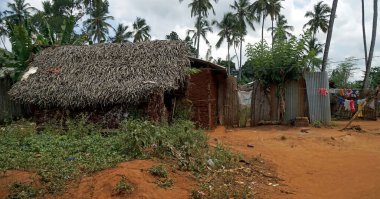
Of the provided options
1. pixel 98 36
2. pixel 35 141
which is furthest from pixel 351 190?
pixel 98 36

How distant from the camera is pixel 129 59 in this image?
11992 mm

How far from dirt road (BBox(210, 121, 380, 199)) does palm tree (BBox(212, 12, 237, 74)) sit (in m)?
24.7

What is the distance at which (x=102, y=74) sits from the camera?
11.5m

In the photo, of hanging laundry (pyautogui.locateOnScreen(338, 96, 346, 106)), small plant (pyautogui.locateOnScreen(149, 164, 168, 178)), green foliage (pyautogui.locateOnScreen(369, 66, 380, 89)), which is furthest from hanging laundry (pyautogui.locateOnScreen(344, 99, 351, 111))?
small plant (pyautogui.locateOnScreen(149, 164, 168, 178))

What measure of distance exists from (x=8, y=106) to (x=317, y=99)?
1310cm

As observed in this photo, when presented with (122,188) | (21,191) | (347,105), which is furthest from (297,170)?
(347,105)

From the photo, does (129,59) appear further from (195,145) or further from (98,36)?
(98,36)

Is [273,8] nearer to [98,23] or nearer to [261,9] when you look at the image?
[261,9]

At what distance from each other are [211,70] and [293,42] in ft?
11.9

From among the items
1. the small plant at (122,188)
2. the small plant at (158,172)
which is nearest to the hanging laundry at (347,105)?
the small plant at (158,172)

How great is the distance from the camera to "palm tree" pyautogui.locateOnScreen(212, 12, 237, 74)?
37562mm

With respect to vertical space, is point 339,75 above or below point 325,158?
above

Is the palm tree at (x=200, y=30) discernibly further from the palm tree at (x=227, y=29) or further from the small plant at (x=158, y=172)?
the small plant at (x=158, y=172)

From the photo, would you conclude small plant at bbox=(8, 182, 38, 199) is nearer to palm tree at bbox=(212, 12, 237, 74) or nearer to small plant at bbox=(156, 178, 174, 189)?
small plant at bbox=(156, 178, 174, 189)
